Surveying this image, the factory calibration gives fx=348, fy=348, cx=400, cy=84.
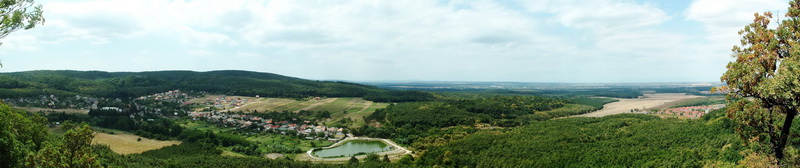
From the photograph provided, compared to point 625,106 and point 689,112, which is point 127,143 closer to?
point 689,112

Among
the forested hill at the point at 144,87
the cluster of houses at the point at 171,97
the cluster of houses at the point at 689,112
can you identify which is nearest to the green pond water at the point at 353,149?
the cluster of houses at the point at 689,112

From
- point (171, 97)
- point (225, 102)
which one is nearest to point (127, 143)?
point (225, 102)

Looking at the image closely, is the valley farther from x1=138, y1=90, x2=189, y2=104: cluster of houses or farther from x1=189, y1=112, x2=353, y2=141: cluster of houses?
x1=138, y1=90, x2=189, y2=104: cluster of houses

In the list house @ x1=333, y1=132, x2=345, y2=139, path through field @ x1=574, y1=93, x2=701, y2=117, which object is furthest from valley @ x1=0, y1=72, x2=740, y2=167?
path through field @ x1=574, y1=93, x2=701, y2=117

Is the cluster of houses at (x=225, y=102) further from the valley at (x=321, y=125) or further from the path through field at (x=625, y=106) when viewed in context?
the path through field at (x=625, y=106)

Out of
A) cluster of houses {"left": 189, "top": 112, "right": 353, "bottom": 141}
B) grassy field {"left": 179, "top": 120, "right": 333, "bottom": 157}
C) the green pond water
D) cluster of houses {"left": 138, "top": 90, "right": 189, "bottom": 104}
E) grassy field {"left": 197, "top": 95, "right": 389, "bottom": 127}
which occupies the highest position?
cluster of houses {"left": 138, "top": 90, "right": 189, "bottom": 104}
